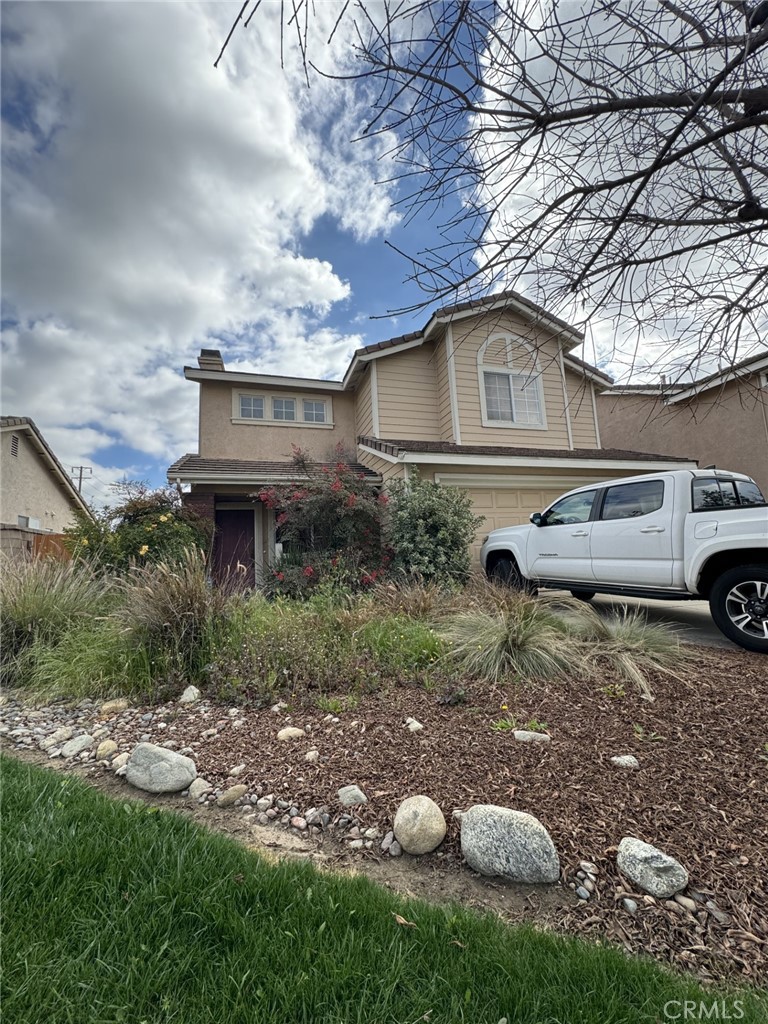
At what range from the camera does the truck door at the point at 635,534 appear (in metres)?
5.22

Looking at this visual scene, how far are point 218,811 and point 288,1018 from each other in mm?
1320

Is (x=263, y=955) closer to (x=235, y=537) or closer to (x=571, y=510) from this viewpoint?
(x=571, y=510)

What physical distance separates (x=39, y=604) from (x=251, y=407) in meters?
7.42

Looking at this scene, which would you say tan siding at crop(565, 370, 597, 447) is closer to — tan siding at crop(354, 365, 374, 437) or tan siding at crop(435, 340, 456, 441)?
tan siding at crop(435, 340, 456, 441)

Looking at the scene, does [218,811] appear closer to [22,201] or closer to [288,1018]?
[288,1018]

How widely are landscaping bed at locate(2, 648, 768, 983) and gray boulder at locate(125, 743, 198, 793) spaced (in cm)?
9

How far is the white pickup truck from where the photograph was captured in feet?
14.6

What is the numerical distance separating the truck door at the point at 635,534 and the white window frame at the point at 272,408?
304 inches

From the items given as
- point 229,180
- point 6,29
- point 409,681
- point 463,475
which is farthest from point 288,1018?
point 463,475

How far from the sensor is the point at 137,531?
24.2ft

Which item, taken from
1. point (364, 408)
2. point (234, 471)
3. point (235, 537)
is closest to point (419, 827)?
point (234, 471)

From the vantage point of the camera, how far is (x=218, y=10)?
2.29m

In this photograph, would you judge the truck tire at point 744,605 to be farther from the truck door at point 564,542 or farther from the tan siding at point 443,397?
the tan siding at point 443,397

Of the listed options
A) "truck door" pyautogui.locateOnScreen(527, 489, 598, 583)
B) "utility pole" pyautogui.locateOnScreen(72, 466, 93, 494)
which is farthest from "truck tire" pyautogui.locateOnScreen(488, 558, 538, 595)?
"utility pole" pyautogui.locateOnScreen(72, 466, 93, 494)
